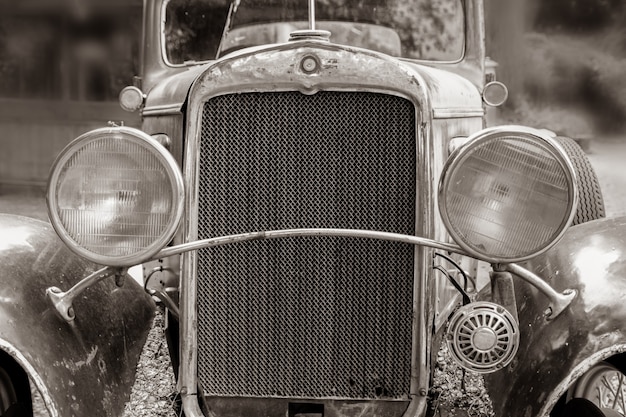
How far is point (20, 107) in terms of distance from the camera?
422 inches

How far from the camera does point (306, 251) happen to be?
7.78ft

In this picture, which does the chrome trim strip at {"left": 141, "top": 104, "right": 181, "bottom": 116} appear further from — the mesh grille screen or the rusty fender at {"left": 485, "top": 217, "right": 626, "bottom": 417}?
the rusty fender at {"left": 485, "top": 217, "right": 626, "bottom": 417}

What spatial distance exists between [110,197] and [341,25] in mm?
1373

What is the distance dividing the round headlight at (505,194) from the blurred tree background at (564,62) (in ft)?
28.5

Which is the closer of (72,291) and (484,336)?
(484,336)

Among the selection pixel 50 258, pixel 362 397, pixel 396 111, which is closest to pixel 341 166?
pixel 396 111

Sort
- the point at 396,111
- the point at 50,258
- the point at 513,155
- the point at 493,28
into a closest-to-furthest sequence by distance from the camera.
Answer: the point at 513,155, the point at 396,111, the point at 50,258, the point at 493,28

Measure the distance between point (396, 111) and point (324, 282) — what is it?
1.58 ft

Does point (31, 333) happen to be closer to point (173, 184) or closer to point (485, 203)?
point (173, 184)

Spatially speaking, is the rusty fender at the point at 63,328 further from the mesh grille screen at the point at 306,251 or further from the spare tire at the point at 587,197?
the spare tire at the point at 587,197

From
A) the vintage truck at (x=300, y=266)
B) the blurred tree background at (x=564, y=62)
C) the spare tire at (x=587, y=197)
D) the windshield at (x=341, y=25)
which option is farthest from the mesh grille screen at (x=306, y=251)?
the blurred tree background at (x=564, y=62)

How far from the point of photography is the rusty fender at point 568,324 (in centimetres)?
221

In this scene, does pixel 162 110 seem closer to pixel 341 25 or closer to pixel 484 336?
pixel 341 25

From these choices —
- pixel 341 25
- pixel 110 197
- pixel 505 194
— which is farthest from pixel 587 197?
pixel 110 197
